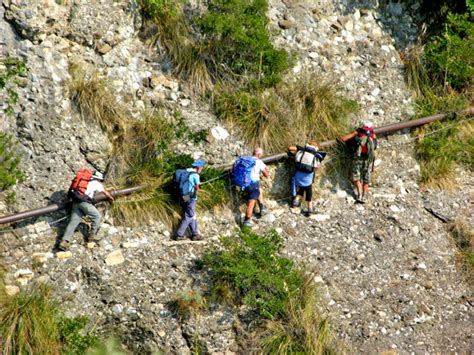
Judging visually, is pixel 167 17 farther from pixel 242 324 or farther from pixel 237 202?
pixel 242 324

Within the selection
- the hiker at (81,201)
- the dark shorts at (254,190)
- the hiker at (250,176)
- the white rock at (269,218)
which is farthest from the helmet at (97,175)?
the white rock at (269,218)

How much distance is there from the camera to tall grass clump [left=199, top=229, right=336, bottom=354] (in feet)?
32.5

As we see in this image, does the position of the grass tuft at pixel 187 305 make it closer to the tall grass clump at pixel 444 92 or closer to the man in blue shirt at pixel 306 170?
the man in blue shirt at pixel 306 170

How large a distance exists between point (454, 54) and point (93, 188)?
6933 mm

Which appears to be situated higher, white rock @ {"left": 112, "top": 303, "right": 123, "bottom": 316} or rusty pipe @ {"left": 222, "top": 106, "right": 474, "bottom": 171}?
rusty pipe @ {"left": 222, "top": 106, "right": 474, "bottom": 171}

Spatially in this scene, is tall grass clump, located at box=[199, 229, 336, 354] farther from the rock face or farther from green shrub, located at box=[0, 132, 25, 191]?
green shrub, located at box=[0, 132, 25, 191]

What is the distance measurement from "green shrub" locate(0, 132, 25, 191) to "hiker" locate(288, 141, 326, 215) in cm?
404

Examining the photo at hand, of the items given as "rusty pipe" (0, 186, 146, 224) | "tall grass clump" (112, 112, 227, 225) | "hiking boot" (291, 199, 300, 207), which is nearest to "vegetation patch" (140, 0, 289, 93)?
"tall grass clump" (112, 112, 227, 225)

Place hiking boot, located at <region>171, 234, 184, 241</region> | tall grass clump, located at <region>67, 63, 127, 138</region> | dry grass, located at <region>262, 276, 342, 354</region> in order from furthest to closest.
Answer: tall grass clump, located at <region>67, 63, 127, 138</region>, hiking boot, located at <region>171, 234, 184, 241</region>, dry grass, located at <region>262, 276, 342, 354</region>

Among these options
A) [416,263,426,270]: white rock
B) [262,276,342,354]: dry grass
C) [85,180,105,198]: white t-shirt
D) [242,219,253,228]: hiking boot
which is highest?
[85,180,105,198]: white t-shirt

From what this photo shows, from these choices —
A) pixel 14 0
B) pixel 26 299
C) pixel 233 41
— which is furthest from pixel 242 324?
pixel 14 0

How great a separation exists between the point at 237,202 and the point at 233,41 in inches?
104

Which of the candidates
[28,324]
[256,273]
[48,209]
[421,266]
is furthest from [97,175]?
[421,266]

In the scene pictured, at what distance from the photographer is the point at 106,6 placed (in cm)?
1145
